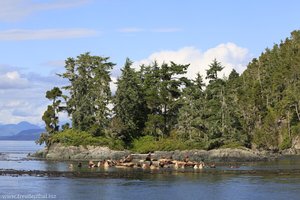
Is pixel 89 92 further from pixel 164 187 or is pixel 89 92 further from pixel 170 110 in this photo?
pixel 164 187

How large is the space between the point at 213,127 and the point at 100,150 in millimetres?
23808

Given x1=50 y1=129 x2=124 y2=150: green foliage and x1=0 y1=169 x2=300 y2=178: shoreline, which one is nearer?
x1=0 y1=169 x2=300 y2=178: shoreline

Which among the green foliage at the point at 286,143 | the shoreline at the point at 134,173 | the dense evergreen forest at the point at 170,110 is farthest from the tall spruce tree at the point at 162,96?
the shoreline at the point at 134,173

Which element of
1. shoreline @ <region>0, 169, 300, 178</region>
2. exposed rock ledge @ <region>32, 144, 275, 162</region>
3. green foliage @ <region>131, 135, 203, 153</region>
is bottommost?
shoreline @ <region>0, 169, 300, 178</region>

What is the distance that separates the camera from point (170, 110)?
130125 mm

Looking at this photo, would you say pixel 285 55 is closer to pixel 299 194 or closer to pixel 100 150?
pixel 100 150

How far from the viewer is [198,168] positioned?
86875mm

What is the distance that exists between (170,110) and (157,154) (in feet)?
53.7

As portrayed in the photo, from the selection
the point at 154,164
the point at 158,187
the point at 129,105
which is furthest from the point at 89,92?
the point at 158,187

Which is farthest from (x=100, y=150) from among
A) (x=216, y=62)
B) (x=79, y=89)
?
(x=216, y=62)

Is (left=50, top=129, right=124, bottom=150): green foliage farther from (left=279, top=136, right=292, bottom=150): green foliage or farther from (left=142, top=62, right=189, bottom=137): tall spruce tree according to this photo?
(left=279, top=136, right=292, bottom=150): green foliage

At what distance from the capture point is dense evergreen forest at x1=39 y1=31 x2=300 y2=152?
120 m

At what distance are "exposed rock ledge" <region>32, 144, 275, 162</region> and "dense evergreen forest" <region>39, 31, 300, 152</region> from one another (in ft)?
6.48

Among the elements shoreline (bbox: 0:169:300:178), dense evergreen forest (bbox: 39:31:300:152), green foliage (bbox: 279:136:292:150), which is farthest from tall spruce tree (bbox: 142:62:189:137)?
shoreline (bbox: 0:169:300:178)
